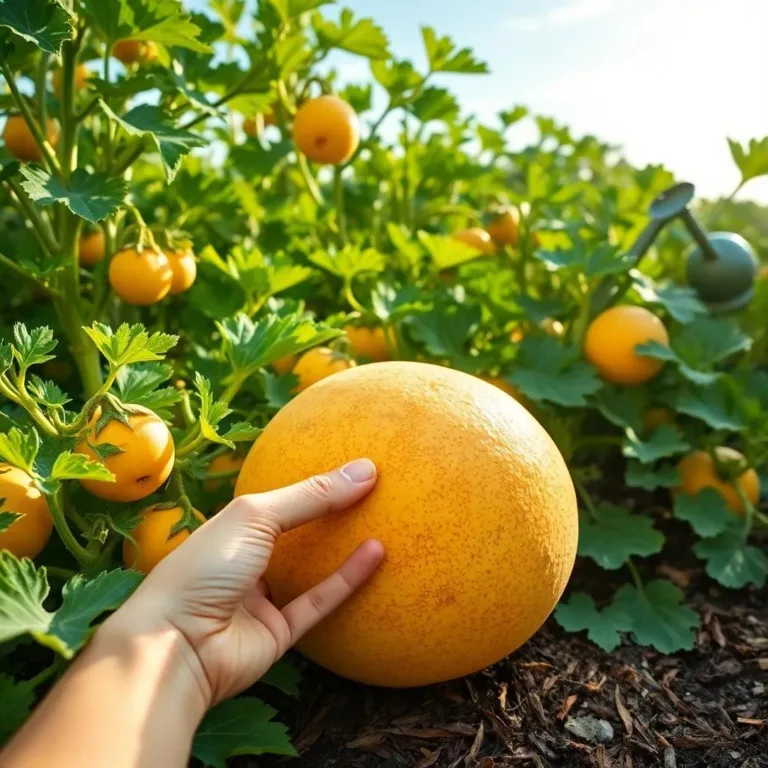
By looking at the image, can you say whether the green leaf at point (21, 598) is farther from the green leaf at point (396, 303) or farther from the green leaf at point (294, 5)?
the green leaf at point (294, 5)

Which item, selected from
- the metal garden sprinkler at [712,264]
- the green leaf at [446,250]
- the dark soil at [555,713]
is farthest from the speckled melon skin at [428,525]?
the metal garden sprinkler at [712,264]

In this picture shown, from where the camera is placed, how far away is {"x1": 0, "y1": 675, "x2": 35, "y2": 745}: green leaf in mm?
1212

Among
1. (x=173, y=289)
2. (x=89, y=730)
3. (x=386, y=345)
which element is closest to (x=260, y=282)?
(x=173, y=289)

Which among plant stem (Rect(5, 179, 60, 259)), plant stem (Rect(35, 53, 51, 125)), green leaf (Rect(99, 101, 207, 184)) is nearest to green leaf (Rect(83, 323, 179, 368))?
green leaf (Rect(99, 101, 207, 184))

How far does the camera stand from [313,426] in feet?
5.08

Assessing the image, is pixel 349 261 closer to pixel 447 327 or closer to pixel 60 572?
pixel 447 327

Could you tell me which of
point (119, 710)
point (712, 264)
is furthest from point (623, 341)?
point (119, 710)

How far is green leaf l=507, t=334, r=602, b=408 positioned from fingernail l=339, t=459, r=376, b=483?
0.93 m

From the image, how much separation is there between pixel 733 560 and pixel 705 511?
17 cm

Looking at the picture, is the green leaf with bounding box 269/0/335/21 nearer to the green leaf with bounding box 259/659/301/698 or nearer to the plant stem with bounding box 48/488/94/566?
the plant stem with bounding box 48/488/94/566

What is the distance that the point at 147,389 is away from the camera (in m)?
1.54

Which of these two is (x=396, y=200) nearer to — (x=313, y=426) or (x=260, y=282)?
(x=260, y=282)

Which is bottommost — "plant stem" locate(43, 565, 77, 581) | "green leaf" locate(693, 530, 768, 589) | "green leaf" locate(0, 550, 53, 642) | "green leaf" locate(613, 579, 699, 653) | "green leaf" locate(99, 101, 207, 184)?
"green leaf" locate(693, 530, 768, 589)

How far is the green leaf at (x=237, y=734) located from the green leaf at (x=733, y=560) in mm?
1514
